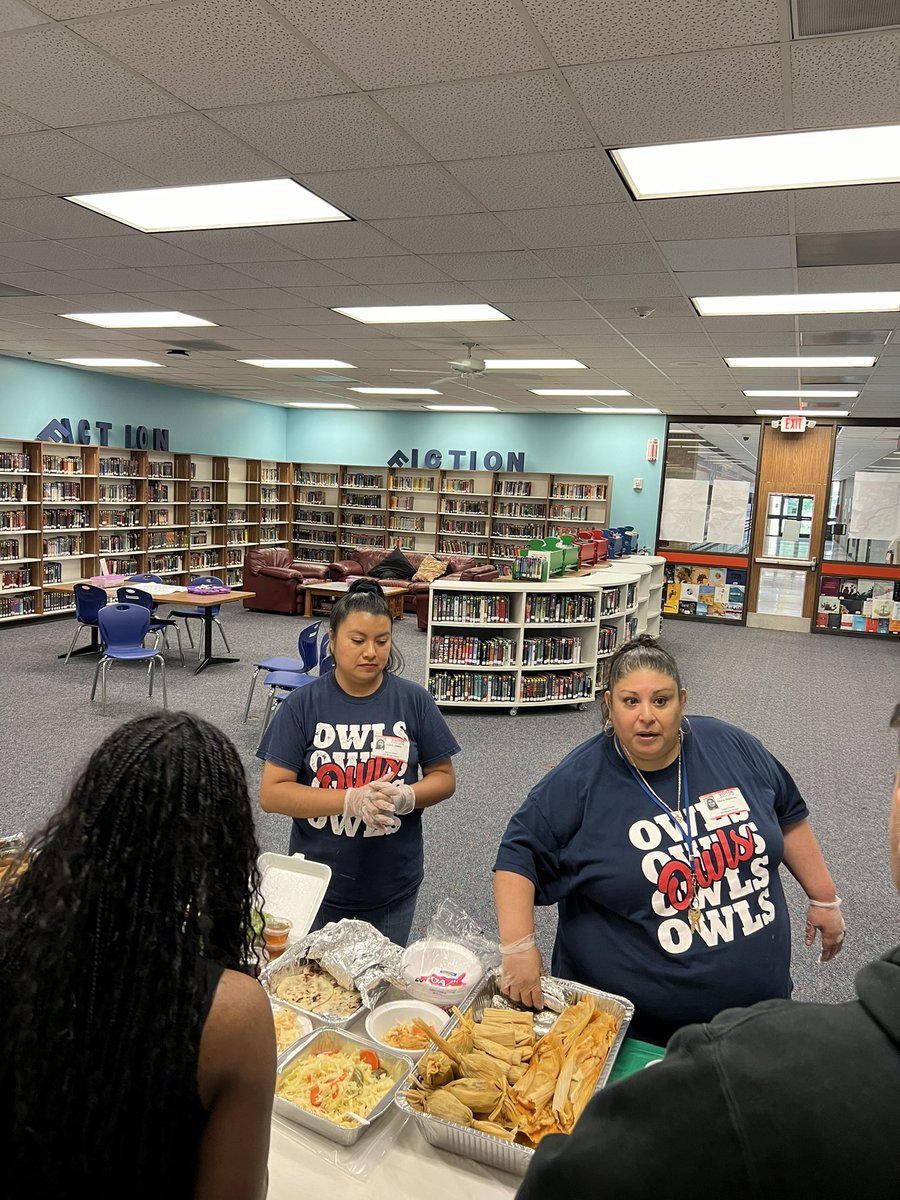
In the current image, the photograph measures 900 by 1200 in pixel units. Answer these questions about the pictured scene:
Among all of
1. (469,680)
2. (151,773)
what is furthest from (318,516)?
(151,773)

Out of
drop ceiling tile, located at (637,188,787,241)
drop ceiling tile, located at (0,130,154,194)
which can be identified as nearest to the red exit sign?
drop ceiling tile, located at (637,188,787,241)

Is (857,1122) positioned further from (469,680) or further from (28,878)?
(469,680)

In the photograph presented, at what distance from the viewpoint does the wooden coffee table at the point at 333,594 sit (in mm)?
10602

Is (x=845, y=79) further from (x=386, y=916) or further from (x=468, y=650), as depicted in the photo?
(x=468, y=650)

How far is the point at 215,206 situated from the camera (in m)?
3.98

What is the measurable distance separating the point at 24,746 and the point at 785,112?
5.54 m

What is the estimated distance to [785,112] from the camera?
8.84 feet

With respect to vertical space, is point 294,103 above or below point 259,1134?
above

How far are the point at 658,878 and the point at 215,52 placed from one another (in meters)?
2.68

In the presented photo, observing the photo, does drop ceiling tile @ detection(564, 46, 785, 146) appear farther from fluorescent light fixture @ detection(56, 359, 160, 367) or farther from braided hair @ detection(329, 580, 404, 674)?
fluorescent light fixture @ detection(56, 359, 160, 367)

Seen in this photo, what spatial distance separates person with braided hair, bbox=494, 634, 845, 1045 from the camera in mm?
1758

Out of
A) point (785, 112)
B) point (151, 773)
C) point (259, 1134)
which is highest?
point (785, 112)

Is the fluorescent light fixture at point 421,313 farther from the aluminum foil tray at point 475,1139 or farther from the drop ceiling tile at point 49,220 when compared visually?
the aluminum foil tray at point 475,1139

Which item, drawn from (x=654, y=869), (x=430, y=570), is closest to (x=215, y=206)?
(x=654, y=869)
